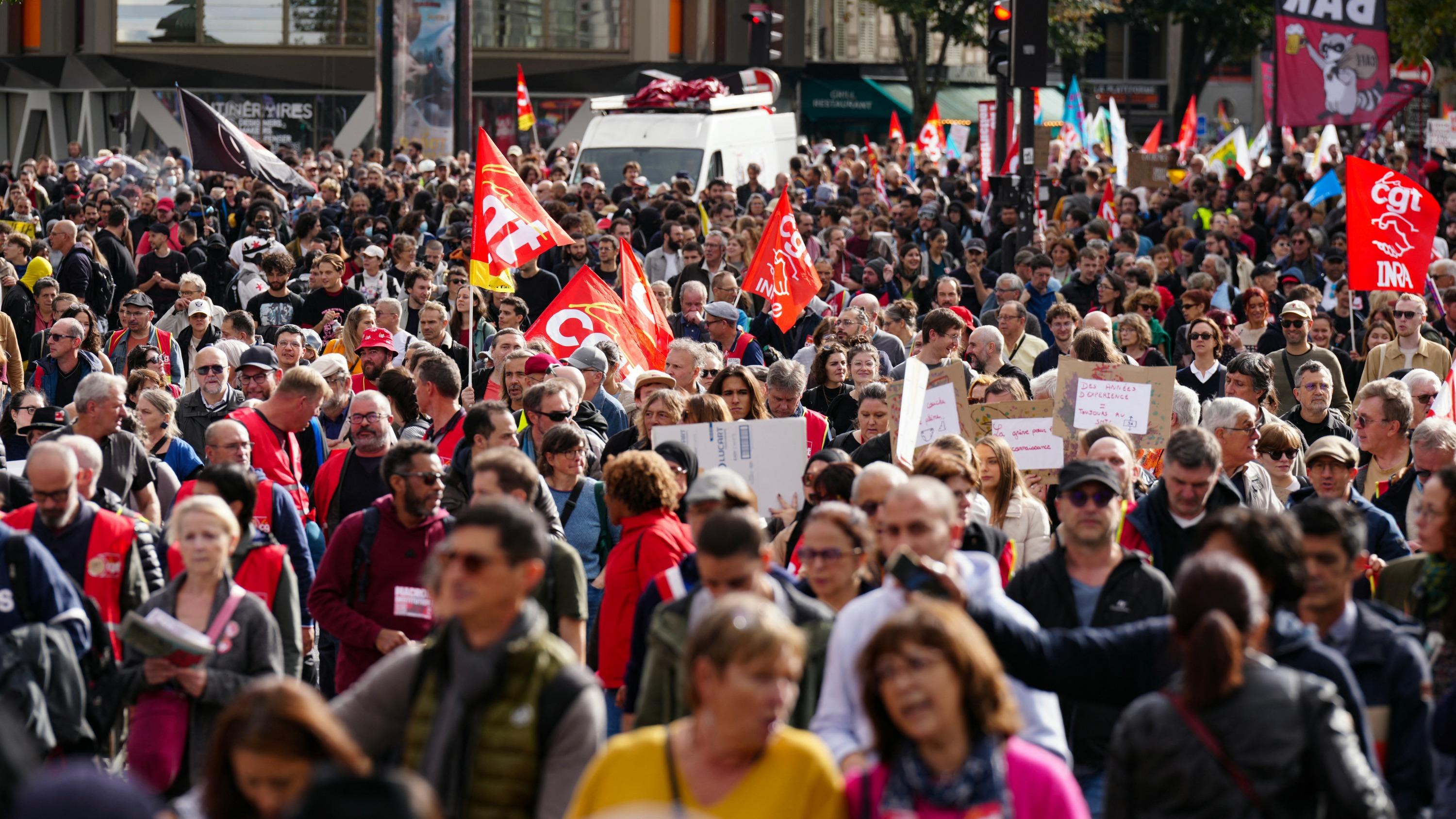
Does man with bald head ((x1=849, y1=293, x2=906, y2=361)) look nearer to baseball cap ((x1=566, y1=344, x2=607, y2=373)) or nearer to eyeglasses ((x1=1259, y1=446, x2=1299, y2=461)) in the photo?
baseball cap ((x1=566, y1=344, x2=607, y2=373))

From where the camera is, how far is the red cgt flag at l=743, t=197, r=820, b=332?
1360 cm

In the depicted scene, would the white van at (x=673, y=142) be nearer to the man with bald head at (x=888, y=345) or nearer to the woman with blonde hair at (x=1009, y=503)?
the man with bald head at (x=888, y=345)

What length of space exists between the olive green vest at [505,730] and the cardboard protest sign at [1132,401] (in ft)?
18.6

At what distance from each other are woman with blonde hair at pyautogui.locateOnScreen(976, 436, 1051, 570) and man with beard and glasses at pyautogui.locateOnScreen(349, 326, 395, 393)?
4.52 m

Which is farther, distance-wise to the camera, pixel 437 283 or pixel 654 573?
pixel 437 283

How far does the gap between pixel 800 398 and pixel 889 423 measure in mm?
873

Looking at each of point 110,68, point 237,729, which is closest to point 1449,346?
point 237,729

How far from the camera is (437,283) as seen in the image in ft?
51.2

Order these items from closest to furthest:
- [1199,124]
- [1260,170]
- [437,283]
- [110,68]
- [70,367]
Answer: [70,367] < [437,283] < [1260,170] < [110,68] < [1199,124]

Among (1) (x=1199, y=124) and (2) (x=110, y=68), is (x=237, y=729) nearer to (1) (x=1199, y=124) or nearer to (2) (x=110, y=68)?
(2) (x=110, y=68)

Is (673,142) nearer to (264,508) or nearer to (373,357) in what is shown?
(373,357)

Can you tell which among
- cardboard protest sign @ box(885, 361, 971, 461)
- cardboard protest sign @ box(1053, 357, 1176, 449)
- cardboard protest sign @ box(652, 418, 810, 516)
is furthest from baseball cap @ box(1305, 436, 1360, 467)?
cardboard protest sign @ box(652, 418, 810, 516)

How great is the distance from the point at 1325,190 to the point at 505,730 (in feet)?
65.3

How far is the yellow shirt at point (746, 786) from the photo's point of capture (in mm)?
3473
